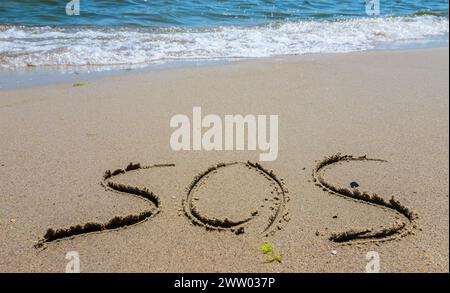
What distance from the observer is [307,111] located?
400 centimetres

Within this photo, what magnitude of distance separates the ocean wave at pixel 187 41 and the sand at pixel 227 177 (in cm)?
136

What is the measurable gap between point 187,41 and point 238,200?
4689 mm

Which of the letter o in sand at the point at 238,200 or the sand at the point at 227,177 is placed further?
the letter o in sand at the point at 238,200

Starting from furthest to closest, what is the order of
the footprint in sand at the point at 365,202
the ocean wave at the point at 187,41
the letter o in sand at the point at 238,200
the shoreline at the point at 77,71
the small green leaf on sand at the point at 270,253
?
the ocean wave at the point at 187,41 < the shoreline at the point at 77,71 < the letter o in sand at the point at 238,200 < the footprint in sand at the point at 365,202 < the small green leaf on sand at the point at 270,253

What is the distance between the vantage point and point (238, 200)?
277cm

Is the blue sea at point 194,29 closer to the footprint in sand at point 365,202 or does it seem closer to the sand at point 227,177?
the sand at point 227,177

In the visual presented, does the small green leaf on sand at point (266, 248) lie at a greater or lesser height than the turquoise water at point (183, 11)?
lesser

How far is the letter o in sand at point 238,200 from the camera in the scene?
8.32 ft

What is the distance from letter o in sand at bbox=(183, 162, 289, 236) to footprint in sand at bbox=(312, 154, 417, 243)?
1.00ft

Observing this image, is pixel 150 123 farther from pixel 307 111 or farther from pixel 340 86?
pixel 340 86

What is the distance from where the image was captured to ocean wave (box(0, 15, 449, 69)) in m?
5.93

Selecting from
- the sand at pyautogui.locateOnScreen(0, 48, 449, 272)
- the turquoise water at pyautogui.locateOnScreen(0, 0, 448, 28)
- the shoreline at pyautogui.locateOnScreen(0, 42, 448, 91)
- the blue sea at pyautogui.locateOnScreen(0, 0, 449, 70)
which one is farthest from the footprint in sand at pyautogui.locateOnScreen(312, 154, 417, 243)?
the turquoise water at pyautogui.locateOnScreen(0, 0, 448, 28)

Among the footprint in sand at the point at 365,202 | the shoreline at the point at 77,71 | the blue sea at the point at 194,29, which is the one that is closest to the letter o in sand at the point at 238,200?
the footprint in sand at the point at 365,202

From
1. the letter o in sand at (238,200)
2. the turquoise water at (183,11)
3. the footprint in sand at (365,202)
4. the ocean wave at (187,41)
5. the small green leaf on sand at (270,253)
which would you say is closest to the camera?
the small green leaf on sand at (270,253)
